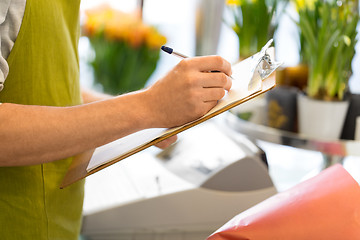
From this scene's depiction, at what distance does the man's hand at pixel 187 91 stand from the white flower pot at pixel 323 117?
750 mm

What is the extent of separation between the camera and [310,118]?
4.44 ft

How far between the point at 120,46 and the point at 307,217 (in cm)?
157

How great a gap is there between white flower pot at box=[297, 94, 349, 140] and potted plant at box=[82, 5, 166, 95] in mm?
965

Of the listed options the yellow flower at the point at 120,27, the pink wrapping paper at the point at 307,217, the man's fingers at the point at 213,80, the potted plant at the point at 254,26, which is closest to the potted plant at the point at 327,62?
the potted plant at the point at 254,26

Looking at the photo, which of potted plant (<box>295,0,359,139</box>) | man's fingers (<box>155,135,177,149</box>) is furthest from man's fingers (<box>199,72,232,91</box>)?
potted plant (<box>295,0,359,139</box>)

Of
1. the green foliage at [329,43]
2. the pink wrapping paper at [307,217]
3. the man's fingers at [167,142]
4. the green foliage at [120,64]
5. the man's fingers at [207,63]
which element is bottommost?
the green foliage at [120,64]

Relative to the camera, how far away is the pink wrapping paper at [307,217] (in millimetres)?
702

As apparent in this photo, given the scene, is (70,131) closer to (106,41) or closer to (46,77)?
(46,77)

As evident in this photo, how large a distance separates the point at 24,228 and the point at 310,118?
0.86 metres

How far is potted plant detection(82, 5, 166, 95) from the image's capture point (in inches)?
82.7

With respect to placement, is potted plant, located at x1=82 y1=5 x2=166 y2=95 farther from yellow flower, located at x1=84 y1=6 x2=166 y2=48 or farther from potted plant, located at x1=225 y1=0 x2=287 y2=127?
potted plant, located at x1=225 y1=0 x2=287 y2=127

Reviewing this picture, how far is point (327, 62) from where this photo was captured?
4.50 ft

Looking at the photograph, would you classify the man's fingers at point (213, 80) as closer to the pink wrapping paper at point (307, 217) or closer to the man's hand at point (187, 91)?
the man's hand at point (187, 91)

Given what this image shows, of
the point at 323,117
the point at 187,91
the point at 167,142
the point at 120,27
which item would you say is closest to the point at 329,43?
the point at 323,117
